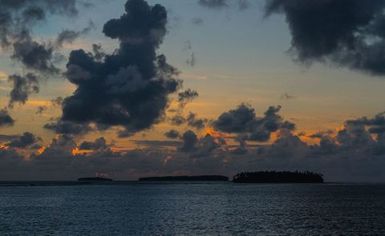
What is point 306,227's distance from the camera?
103 meters

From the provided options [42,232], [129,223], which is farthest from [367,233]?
[42,232]

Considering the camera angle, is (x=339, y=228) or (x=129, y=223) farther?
(x=129, y=223)

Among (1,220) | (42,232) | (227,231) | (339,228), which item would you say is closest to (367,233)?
(339,228)

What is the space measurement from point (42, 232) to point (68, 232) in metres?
4.22

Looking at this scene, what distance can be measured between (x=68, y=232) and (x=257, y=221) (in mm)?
37904

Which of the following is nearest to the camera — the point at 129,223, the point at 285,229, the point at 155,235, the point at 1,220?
the point at 155,235

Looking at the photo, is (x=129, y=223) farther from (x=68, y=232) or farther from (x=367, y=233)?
(x=367, y=233)

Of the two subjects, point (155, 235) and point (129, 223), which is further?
point (129, 223)

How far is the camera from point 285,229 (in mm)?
99750

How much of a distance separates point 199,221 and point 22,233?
116ft

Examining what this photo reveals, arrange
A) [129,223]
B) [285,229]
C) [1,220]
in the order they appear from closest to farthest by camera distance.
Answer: [285,229] → [129,223] → [1,220]

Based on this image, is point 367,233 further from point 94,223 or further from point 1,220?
point 1,220

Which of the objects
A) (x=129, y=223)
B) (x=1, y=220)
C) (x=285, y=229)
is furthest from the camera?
(x=1, y=220)

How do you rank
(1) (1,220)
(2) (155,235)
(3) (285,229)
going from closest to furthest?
(2) (155,235) < (3) (285,229) < (1) (1,220)
